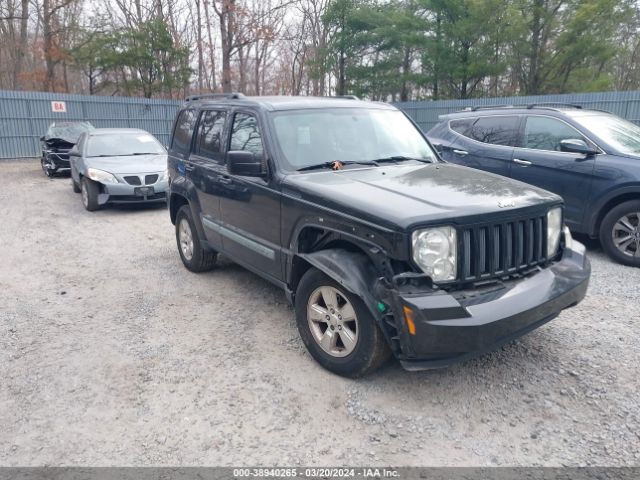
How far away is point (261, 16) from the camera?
88.3 feet

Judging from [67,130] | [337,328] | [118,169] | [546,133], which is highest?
[67,130]

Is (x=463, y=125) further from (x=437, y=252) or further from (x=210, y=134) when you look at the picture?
(x=437, y=252)

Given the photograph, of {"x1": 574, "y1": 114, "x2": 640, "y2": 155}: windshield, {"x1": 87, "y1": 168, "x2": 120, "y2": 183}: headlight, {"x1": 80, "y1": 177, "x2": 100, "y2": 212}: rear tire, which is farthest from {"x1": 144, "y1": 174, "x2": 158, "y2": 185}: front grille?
{"x1": 574, "y1": 114, "x2": 640, "y2": 155}: windshield

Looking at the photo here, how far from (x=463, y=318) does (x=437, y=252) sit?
0.42 meters

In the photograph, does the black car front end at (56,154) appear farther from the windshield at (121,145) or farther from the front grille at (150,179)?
the front grille at (150,179)

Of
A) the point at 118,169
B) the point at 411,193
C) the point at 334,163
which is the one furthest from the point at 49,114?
the point at 411,193

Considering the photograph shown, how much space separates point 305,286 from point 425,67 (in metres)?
22.7

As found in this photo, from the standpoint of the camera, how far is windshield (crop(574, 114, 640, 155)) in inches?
240

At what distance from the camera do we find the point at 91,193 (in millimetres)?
9594

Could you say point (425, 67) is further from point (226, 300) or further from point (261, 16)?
point (226, 300)

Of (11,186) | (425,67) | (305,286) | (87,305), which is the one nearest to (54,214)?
(11,186)

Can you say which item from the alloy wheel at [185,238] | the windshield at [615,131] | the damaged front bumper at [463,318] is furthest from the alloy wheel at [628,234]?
the alloy wheel at [185,238]

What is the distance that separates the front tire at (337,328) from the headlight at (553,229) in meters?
1.45

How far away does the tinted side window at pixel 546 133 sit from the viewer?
6.45m
